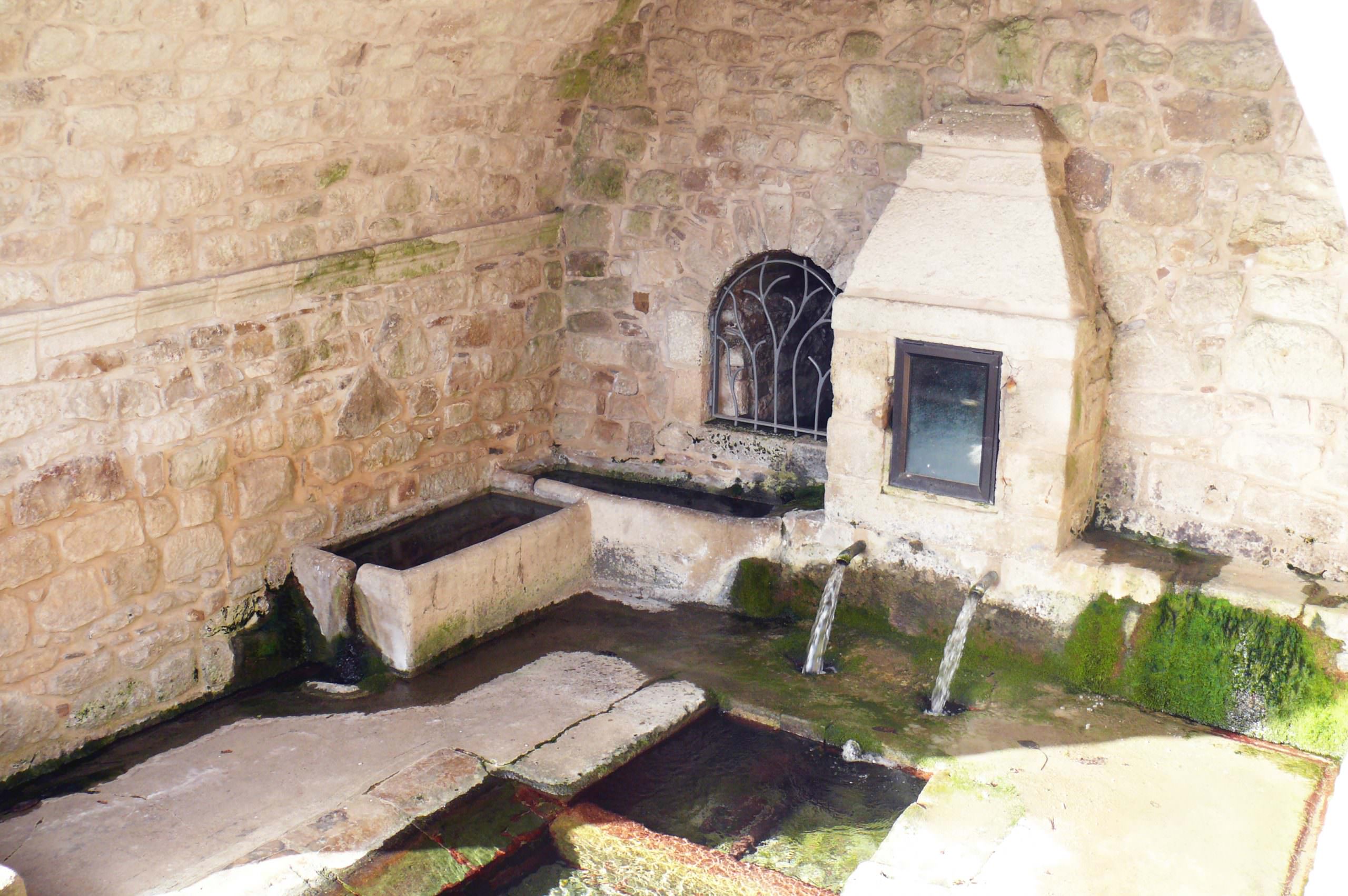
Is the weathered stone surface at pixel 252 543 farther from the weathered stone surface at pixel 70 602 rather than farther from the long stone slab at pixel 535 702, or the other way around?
the long stone slab at pixel 535 702

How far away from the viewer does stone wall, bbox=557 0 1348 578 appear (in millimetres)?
4324

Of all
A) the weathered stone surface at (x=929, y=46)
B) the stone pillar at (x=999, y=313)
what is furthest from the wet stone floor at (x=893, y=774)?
the weathered stone surface at (x=929, y=46)

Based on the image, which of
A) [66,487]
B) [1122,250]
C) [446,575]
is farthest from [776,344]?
[66,487]

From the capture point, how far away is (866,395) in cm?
484

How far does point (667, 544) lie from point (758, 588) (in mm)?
442

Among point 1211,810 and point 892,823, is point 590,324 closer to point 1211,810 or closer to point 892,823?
point 892,823

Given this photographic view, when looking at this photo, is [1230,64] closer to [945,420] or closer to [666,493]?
[945,420]

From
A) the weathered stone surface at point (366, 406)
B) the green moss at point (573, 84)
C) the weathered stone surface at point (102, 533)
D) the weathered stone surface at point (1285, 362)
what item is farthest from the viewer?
the green moss at point (573, 84)

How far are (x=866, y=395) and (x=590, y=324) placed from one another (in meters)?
1.74

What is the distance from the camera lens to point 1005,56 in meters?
4.70

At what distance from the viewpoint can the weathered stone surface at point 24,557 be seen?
4000 mm

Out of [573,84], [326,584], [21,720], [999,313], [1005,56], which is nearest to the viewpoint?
[21,720]

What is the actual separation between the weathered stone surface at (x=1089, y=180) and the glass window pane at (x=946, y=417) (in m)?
0.72

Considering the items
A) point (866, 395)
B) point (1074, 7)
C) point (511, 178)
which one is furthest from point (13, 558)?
point (1074, 7)
